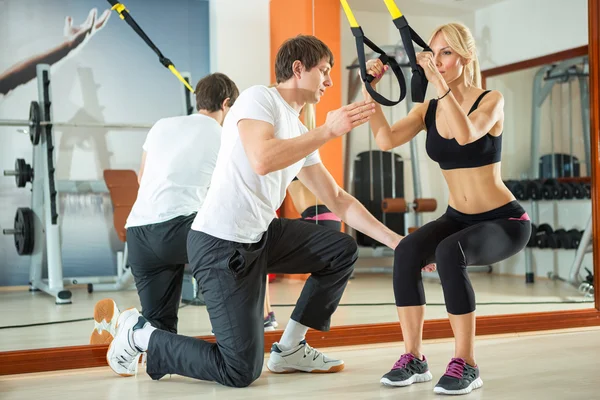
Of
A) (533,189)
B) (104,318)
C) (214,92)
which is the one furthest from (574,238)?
(104,318)

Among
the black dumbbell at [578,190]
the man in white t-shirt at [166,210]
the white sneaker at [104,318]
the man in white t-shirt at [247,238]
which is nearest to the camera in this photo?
the man in white t-shirt at [247,238]

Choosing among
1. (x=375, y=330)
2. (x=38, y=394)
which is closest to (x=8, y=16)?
(x=38, y=394)

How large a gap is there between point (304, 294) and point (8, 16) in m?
1.93

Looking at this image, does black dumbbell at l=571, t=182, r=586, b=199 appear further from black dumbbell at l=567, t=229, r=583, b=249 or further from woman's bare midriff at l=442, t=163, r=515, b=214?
woman's bare midriff at l=442, t=163, r=515, b=214

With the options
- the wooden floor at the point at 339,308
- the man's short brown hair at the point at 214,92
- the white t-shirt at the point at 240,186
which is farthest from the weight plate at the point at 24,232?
the white t-shirt at the point at 240,186

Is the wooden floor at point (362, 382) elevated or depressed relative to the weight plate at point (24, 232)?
depressed

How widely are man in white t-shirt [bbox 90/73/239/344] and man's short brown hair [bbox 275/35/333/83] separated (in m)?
0.60

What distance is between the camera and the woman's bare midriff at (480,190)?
285 centimetres

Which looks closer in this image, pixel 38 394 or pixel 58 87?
pixel 38 394

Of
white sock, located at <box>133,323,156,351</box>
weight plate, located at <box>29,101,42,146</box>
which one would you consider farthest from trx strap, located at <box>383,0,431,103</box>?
weight plate, located at <box>29,101,42,146</box>

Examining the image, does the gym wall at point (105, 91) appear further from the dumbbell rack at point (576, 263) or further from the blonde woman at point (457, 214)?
the dumbbell rack at point (576, 263)

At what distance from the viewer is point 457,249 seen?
265 cm

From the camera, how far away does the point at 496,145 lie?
2.90 metres

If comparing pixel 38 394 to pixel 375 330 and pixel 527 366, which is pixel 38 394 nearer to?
pixel 375 330
